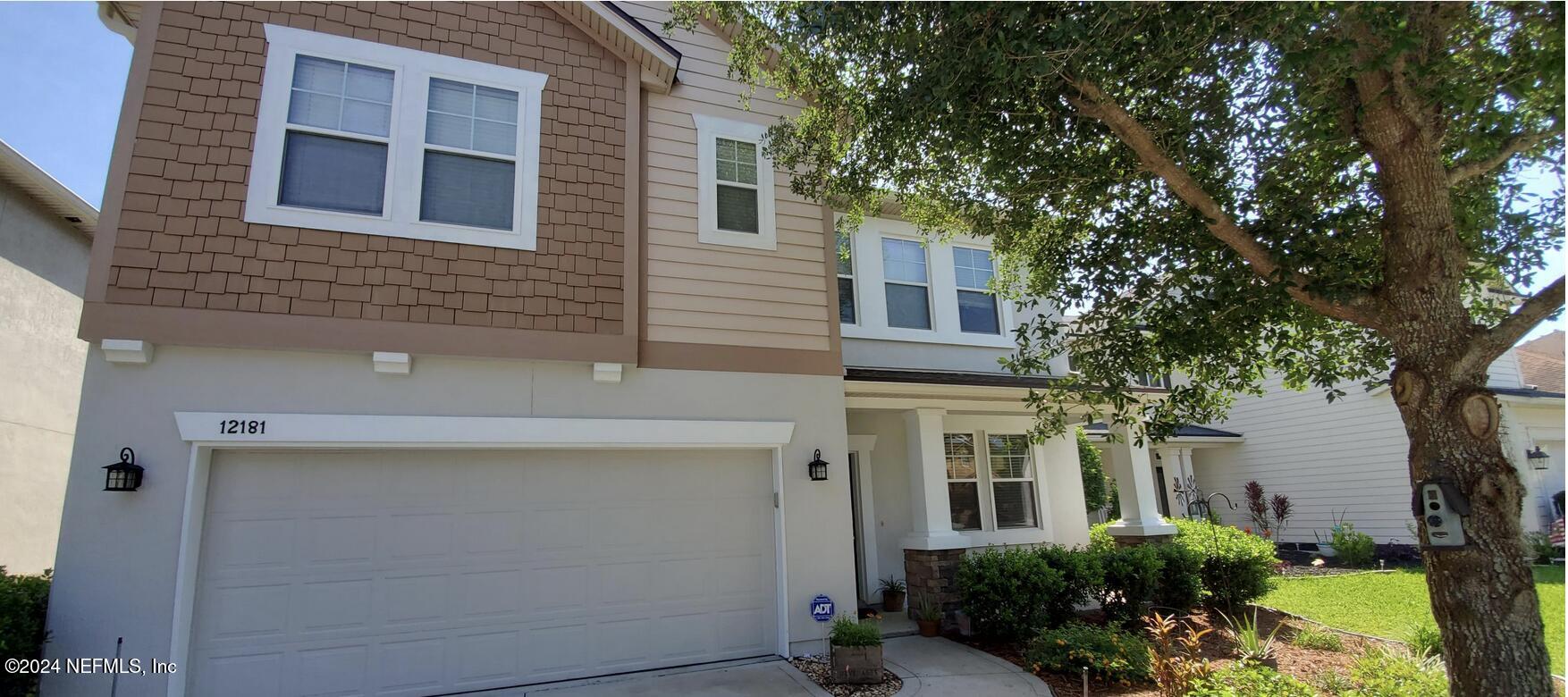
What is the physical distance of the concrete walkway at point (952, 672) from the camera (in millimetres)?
6473

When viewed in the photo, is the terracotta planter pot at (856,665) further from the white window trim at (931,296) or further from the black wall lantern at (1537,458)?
the black wall lantern at (1537,458)

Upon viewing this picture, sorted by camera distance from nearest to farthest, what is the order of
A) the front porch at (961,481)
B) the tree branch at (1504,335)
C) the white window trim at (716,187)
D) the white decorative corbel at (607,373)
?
1. the tree branch at (1504,335)
2. the white decorative corbel at (607,373)
3. the white window trim at (716,187)
4. the front porch at (961,481)

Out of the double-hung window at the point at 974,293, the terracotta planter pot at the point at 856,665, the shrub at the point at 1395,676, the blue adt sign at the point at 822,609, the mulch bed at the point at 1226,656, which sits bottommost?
the mulch bed at the point at 1226,656

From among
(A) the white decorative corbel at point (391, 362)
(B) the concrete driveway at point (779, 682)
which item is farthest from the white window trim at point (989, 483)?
(A) the white decorative corbel at point (391, 362)

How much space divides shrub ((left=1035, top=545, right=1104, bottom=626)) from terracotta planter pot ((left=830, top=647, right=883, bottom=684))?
294 cm

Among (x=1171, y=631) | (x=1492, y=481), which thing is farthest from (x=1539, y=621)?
(x=1171, y=631)

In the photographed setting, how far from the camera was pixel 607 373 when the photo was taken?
272 inches

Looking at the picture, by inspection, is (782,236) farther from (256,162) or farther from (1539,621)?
(1539,621)

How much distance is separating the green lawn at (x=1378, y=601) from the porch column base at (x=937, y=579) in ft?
15.4

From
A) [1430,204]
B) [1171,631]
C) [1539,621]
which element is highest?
[1430,204]

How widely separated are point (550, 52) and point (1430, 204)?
7.43m

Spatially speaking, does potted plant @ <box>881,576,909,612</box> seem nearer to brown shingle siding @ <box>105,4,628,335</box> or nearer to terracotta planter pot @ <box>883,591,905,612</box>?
terracotta planter pot @ <box>883,591,905,612</box>

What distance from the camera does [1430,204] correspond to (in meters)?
4.80

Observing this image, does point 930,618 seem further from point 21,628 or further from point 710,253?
point 21,628
